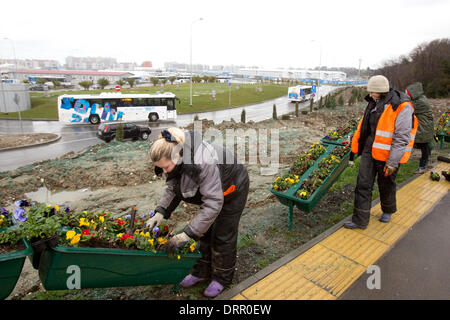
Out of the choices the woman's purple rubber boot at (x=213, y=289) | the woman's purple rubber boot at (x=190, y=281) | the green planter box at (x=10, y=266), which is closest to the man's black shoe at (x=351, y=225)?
the woman's purple rubber boot at (x=213, y=289)

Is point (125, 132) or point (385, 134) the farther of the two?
point (125, 132)

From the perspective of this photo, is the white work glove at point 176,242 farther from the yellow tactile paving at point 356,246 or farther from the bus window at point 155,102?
the bus window at point 155,102

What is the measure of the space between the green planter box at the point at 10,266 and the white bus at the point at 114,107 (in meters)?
22.4

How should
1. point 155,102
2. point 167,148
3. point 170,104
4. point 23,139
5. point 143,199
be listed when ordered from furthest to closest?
point 170,104 → point 155,102 → point 23,139 → point 143,199 → point 167,148

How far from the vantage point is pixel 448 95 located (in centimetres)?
2819

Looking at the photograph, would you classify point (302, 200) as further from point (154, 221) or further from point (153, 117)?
point (153, 117)

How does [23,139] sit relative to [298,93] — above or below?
below

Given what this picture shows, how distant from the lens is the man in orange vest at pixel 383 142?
11.4 ft

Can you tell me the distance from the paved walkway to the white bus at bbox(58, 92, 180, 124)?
21.6 meters

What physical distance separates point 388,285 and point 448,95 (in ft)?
107

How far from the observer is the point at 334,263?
3.28 metres

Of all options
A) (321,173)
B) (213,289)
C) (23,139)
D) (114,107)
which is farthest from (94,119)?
(213,289)

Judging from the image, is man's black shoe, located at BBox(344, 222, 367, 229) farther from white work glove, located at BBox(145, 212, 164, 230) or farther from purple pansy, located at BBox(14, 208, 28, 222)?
purple pansy, located at BBox(14, 208, 28, 222)

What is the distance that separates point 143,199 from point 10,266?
514 centimetres
